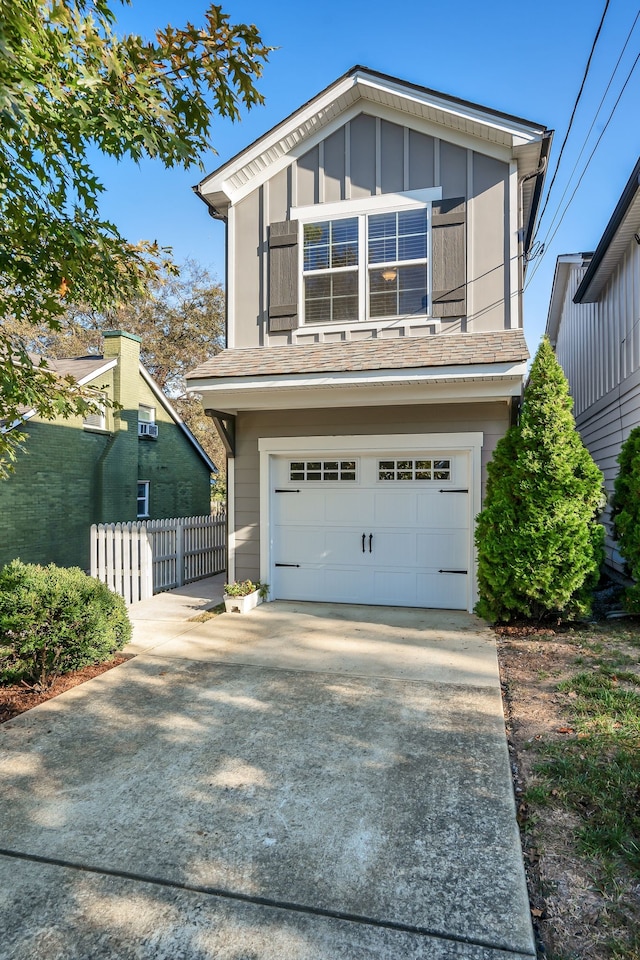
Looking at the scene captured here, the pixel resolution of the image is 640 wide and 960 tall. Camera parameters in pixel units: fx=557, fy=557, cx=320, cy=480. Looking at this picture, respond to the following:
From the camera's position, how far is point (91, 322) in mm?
25172

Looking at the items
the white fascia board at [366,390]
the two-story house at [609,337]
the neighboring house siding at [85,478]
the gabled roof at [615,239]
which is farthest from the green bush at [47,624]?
the gabled roof at [615,239]

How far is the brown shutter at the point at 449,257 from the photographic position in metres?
7.45

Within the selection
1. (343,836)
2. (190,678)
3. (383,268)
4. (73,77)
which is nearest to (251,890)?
(343,836)

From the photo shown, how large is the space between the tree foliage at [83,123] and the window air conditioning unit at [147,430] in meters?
10.8

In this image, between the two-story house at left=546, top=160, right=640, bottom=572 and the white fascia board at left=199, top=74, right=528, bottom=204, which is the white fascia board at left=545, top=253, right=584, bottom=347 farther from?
the white fascia board at left=199, top=74, right=528, bottom=204

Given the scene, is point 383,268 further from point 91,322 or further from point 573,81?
point 91,322

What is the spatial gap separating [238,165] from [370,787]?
26.6 feet

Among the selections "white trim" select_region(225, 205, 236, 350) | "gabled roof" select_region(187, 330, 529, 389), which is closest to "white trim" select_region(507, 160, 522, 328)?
"gabled roof" select_region(187, 330, 529, 389)

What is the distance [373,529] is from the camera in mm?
7902

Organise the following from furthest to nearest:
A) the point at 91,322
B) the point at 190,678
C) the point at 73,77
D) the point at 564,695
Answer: the point at 91,322
the point at 190,678
the point at 564,695
the point at 73,77

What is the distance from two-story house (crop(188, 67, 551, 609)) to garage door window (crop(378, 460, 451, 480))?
19mm

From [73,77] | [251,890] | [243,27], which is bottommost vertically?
[251,890]

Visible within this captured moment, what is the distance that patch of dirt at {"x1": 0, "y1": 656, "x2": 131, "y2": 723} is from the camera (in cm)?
436

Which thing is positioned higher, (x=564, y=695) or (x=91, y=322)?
(x=91, y=322)
